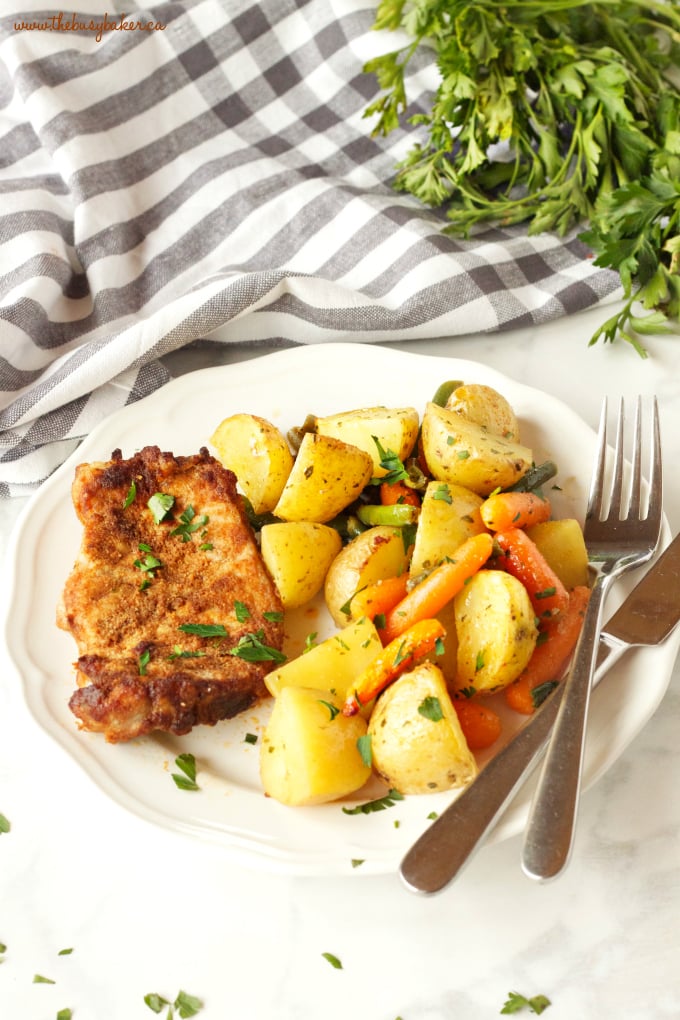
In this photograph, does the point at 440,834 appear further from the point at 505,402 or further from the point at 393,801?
the point at 505,402

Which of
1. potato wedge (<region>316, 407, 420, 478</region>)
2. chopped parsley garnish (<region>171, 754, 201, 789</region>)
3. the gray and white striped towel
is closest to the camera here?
chopped parsley garnish (<region>171, 754, 201, 789</region>)

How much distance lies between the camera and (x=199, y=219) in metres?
4.20

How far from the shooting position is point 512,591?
2.45 metres

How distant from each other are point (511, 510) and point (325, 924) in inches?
47.4

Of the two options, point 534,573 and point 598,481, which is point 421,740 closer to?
point 534,573

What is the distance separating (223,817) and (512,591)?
3.04 ft

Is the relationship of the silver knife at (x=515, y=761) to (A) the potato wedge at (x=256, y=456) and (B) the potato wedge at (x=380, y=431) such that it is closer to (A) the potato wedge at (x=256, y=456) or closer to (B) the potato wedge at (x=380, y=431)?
(B) the potato wedge at (x=380, y=431)

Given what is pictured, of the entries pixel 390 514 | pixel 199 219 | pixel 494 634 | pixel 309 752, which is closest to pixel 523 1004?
pixel 309 752

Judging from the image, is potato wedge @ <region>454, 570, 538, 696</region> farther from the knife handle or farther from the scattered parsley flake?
the scattered parsley flake

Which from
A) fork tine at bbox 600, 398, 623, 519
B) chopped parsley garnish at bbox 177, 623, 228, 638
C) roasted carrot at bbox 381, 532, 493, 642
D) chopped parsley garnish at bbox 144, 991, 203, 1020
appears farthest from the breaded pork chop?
fork tine at bbox 600, 398, 623, 519

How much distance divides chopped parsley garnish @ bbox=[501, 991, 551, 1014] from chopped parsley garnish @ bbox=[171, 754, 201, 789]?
90 centimetres

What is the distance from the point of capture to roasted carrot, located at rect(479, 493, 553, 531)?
2672 mm

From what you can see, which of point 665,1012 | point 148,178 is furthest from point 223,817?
point 148,178

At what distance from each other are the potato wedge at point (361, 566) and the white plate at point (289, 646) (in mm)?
123
